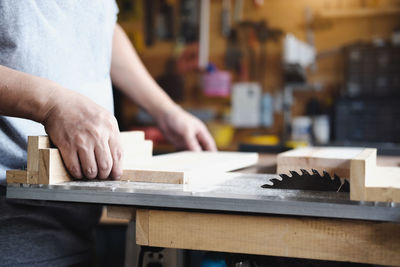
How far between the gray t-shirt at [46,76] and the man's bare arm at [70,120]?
5.4 inches

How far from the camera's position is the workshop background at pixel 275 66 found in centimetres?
326

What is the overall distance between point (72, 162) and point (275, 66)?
3217 mm

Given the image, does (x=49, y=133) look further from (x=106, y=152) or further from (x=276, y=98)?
(x=276, y=98)

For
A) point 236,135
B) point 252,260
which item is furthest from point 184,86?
point 252,260

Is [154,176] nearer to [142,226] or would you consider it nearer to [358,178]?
[142,226]

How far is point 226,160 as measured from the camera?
101 centimetres

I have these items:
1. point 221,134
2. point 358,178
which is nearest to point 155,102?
point 358,178

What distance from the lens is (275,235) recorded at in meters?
0.67

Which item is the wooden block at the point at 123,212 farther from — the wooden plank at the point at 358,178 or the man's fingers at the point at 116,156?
the wooden plank at the point at 358,178

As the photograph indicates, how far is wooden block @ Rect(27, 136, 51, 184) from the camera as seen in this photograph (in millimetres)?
771

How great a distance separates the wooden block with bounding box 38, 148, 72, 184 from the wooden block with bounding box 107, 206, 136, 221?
0.11m

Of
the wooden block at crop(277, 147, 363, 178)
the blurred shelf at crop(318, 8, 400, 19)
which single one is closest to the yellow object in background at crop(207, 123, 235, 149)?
the blurred shelf at crop(318, 8, 400, 19)

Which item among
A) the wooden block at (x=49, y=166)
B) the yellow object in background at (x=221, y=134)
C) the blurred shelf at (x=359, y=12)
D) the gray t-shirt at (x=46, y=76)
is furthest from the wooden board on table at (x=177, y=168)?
the blurred shelf at (x=359, y=12)

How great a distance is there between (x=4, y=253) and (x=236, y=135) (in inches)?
122
